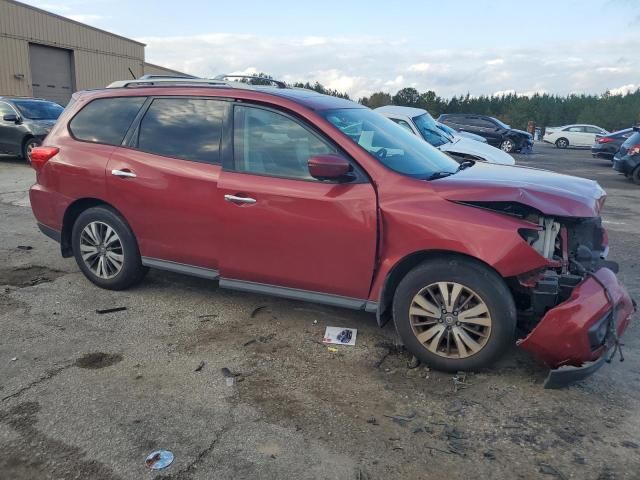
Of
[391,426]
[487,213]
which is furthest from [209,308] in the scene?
[487,213]

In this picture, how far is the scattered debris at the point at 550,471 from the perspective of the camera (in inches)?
107

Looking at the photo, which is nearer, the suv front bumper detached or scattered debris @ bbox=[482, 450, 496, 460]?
scattered debris @ bbox=[482, 450, 496, 460]

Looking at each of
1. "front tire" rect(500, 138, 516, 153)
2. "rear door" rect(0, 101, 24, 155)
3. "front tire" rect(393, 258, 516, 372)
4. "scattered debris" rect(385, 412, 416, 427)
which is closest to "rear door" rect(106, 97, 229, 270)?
"front tire" rect(393, 258, 516, 372)

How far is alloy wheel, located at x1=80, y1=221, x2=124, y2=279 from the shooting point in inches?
196

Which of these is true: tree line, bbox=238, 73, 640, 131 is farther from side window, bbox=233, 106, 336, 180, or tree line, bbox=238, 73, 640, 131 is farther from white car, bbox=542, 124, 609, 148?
side window, bbox=233, 106, 336, 180

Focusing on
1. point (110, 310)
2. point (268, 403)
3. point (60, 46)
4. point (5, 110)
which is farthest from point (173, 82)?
point (60, 46)

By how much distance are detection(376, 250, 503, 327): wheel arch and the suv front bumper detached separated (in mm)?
445

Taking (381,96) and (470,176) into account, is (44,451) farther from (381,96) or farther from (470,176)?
(381,96)

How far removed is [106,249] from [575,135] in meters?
31.9

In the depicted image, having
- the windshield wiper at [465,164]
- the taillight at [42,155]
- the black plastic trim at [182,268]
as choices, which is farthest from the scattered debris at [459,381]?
the taillight at [42,155]

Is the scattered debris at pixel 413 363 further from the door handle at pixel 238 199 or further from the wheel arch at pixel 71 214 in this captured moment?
the wheel arch at pixel 71 214

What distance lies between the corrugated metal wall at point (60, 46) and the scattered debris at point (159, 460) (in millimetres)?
29119

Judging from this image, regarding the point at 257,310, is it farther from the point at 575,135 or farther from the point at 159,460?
the point at 575,135

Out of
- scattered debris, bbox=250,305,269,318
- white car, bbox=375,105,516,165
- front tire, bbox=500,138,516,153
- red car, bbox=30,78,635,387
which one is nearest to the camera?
red car, bbox=30,78,635,387
